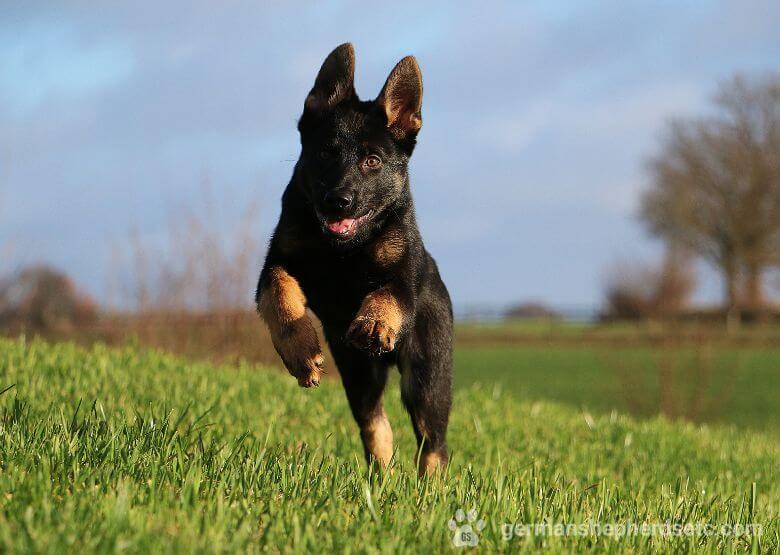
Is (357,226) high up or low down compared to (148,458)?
up

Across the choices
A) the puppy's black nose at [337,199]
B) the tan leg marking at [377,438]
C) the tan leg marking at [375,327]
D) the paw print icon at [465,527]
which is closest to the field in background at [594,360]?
the tan leg marking at [377,438]

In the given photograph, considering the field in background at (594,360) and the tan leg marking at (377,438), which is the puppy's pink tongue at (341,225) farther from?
the field in background at (594,360)

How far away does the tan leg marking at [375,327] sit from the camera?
3.71m

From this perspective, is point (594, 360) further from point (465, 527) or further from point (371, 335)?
point (465, 527)

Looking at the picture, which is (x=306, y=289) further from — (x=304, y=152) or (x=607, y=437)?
(x=607, y=437)

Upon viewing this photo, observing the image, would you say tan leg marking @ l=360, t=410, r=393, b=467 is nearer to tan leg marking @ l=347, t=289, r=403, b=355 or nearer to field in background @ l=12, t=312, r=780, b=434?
tan leg marking @ l=347, t=289, r=403, b=355

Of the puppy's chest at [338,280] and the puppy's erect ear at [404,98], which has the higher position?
the puppy's erect ear at [404,98]

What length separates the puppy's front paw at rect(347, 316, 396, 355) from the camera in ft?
12.1

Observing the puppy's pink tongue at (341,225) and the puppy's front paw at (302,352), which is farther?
the puppy's pink tongue at (341,225)

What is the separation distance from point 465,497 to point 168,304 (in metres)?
9.23

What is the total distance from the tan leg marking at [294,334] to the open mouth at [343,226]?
37 centimetres

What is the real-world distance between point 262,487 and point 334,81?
232 cm

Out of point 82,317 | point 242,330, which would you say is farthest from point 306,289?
point 82,317

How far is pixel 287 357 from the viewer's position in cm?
370
